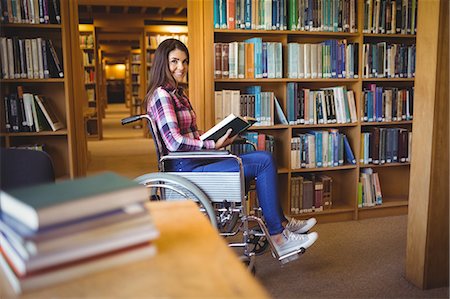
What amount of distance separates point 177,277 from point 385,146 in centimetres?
332

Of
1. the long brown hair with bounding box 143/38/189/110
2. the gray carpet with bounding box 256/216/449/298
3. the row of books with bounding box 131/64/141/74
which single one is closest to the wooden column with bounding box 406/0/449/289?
the gray carpet with bounding box 256/216/449/298

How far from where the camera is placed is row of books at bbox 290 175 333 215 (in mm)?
3562

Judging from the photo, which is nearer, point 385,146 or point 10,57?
point 10,57

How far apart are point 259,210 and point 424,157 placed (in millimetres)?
921

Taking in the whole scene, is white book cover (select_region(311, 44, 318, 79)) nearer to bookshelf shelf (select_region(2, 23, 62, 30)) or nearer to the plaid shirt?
the plaid shirt

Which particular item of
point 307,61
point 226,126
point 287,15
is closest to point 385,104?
point 307,61

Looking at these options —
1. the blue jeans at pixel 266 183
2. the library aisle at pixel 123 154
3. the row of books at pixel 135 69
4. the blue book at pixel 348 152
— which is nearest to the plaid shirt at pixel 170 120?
the blue jeans at pixel 266 183

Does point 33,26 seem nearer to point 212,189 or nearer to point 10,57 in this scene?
point 10,57

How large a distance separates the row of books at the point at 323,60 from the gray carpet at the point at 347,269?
119 cm

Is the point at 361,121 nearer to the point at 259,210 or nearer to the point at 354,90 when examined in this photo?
the point at 354,90

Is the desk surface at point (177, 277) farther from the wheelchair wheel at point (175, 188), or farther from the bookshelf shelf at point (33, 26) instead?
the bookshelf shelf at point (33, 26)

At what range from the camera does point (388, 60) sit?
3.69m

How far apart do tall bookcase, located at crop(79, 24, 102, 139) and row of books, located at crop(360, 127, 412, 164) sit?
5.72 metres

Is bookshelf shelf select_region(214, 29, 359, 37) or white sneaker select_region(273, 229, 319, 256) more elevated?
bookshelf shelf select_region(214, 29, 359, 37)
